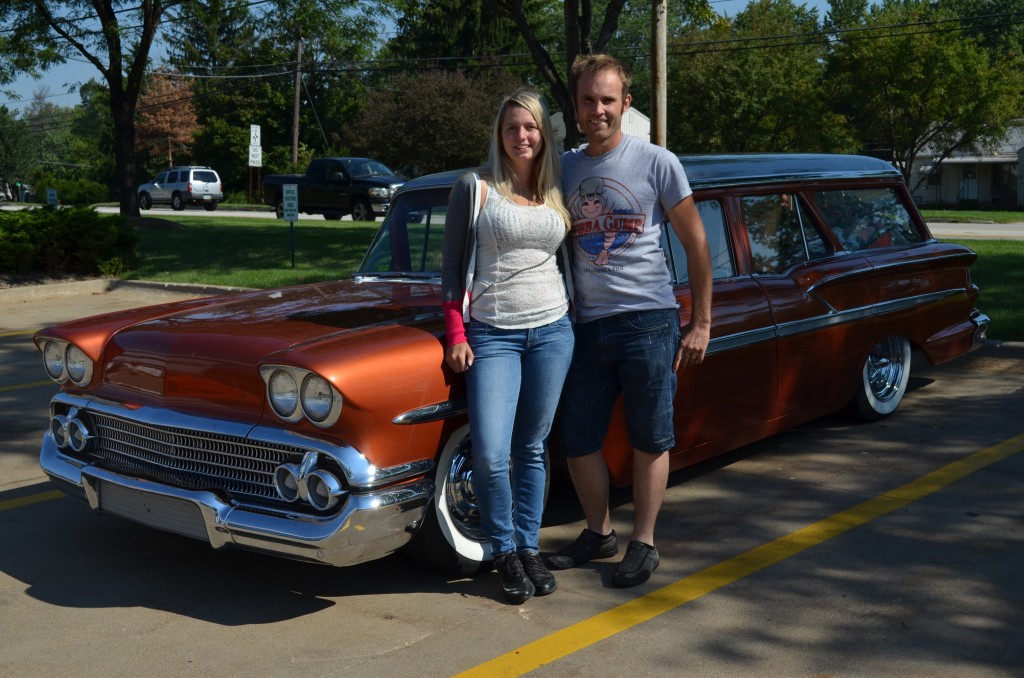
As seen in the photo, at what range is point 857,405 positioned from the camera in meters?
6.37

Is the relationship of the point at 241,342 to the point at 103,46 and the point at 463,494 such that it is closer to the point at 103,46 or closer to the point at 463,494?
the point at 463,494

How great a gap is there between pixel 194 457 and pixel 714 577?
6.67ft

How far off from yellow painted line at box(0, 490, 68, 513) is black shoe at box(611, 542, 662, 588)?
2.93 m

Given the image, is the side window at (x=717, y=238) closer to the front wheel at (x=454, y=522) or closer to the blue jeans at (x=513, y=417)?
the blue jeans at (x=513, y=417)

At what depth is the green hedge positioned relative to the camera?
15023 mm

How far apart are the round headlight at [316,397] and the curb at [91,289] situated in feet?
32.4

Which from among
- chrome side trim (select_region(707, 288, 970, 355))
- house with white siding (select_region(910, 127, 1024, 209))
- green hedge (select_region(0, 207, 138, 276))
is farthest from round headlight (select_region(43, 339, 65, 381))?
house with white siding (select_region(910, 127, 1024, 209))

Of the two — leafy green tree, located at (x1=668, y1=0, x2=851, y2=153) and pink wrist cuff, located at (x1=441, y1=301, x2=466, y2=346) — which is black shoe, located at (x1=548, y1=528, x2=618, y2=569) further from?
leafy green tree, located at (x1=668, y1=0, x2=851, y2=153)

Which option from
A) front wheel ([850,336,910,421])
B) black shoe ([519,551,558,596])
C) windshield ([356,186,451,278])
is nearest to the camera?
black shoe ([519,551,558,596])

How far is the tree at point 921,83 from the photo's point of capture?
3544 cm

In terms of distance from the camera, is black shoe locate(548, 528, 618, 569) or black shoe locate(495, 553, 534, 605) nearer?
black shoe locate(495, 553, 534, 605)

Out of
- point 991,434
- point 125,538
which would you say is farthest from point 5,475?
point 991,434

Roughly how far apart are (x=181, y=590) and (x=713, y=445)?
2405 mm

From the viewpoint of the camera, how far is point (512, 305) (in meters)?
3.94
